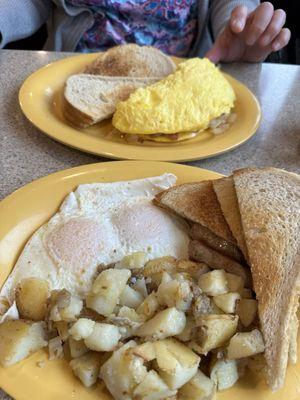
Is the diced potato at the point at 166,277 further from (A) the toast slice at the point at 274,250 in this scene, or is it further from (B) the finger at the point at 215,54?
(B) the finger at the point at 215,54

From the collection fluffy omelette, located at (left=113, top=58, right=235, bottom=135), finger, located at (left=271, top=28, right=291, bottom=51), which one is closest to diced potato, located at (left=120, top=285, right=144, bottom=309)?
fluffy omelette, located at (left=113, top=58, right=235, bottom=135)

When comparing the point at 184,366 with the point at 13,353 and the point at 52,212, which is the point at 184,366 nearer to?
the point at 13,353

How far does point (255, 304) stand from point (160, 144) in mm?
787

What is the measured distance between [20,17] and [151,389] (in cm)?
195

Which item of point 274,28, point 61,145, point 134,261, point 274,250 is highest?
point 274,28

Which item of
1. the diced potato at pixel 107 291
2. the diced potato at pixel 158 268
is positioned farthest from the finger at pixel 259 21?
the diced potato at pixel 107 291

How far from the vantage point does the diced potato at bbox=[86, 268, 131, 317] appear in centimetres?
93

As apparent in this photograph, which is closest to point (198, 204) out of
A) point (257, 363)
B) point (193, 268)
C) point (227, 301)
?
point (193, 268)

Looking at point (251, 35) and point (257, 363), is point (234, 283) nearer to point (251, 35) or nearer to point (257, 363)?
point (257, 363)

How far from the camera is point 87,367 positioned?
2.83ft

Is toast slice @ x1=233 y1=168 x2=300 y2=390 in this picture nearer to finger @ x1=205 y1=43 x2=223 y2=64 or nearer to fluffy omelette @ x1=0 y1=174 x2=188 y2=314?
fluffy omelette @ x1=0 y1=174 x2=188 y2=314

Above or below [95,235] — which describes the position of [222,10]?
above

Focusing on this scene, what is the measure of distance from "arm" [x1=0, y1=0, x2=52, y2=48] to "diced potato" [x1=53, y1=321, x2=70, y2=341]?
1602 millimetres

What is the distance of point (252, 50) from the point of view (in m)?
2.22
